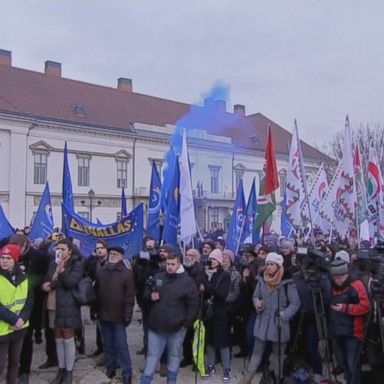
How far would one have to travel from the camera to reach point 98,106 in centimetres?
4341

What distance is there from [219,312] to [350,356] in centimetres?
175

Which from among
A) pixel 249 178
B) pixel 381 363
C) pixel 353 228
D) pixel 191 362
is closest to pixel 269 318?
pixel 381 363

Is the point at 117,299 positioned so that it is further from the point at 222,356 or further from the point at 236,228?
the point at 236,228

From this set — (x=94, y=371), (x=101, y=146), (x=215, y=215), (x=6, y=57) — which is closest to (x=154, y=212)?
(x=94, y=371)

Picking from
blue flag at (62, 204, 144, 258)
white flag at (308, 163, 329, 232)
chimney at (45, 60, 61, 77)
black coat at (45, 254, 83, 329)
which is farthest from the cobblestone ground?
chimney at (45, 60, 61, 77)

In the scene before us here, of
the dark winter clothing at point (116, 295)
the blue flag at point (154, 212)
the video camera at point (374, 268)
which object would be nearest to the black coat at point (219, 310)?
the dark winter clothing at point (116, 295)

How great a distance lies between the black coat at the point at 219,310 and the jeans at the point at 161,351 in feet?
2.49

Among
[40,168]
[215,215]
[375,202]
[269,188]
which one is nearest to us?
[269,188]

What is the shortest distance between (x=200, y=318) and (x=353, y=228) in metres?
6.19

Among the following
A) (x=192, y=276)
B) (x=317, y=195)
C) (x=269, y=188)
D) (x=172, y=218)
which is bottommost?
(x=192, y=276)

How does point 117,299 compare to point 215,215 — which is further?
point 215,215

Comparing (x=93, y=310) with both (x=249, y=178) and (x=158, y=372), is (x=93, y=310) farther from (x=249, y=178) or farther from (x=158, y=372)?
(x=249, y=178)

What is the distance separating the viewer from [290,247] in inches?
347

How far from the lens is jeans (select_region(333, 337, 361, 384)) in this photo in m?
5.87
